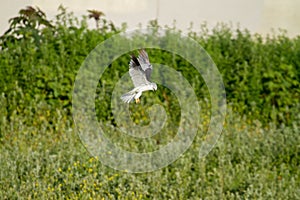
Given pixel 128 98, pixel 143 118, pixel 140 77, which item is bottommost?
pixel 128 98

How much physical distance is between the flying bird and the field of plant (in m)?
2.40

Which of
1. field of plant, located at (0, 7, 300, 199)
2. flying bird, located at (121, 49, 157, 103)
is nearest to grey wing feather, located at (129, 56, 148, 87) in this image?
flying bird, located at (121, 49, 157, 103)

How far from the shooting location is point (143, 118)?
7043 millimetres

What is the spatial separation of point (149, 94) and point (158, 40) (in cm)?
77

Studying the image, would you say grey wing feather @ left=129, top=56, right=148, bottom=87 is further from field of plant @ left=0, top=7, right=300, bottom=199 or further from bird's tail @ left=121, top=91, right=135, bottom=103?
field of plant @ left=0, top=7, right=300, bottom=199

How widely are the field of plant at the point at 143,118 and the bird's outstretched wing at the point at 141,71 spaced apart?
94.5 inches

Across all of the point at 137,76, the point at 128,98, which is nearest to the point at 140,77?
the point at 137,76

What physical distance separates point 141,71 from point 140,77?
0.02 metres

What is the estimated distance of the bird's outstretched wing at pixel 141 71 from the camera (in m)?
2.49

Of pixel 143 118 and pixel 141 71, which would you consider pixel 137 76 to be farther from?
pixel 143 118

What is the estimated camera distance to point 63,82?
746cm

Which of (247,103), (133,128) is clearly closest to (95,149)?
(133,128)

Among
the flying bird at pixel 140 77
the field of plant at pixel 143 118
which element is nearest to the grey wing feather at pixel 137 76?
the flying bird at pixel 140 77

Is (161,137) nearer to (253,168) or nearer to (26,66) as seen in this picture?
(253,168)
